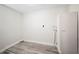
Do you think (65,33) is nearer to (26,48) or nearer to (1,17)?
(26,48)

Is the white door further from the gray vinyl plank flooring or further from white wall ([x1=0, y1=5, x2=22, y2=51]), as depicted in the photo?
white wall ([x1=0, y1=5, x2=22, y2=51])

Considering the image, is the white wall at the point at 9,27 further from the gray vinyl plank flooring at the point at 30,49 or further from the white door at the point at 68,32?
the white door at the point at 68,32

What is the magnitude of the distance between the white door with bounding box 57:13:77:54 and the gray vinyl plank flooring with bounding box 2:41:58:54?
0.66 ft

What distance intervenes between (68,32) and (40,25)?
54cm

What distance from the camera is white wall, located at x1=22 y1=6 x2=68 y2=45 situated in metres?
1.25

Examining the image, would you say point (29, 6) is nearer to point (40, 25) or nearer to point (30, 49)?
point (40, 25)

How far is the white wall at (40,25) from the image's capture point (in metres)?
1.25

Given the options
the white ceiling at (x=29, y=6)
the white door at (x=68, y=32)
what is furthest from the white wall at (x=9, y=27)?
the white door at (x=68, y=32)

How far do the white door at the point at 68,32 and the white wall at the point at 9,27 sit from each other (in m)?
0.80

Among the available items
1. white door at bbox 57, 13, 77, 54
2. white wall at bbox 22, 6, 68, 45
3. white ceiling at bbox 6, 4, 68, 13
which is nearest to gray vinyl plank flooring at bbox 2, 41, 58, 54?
white wall at bbox 22, 6, 68, 45

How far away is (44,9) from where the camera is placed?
4.04ft
